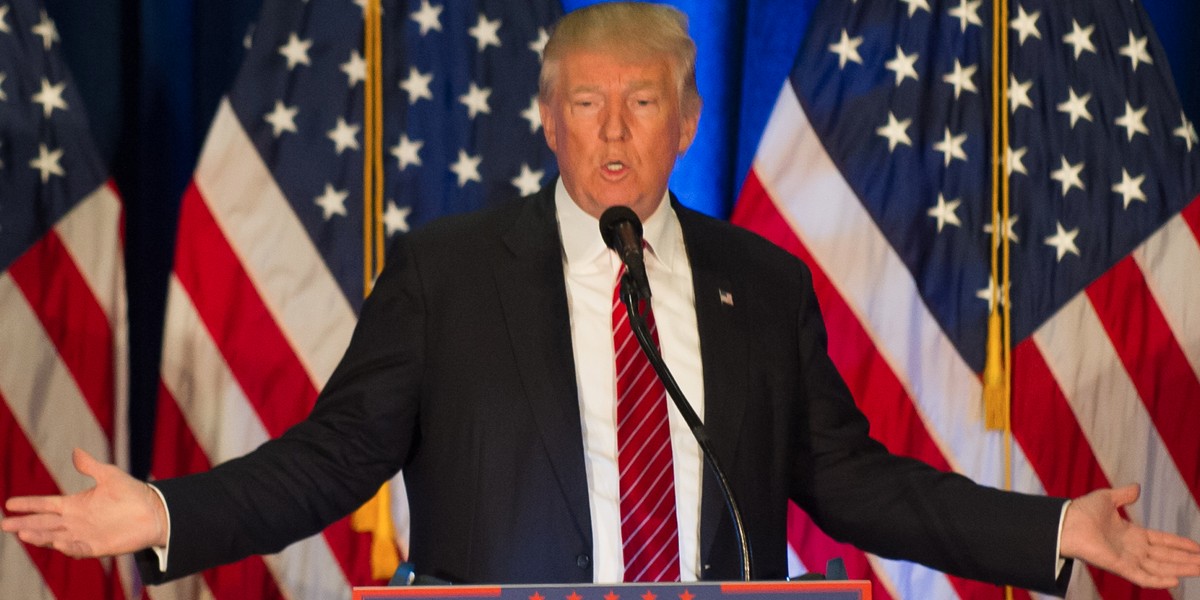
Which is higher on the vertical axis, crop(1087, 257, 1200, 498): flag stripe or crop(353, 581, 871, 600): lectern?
crop(1087, 257, 1200, 498): flag stripe

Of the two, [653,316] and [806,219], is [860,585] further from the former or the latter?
[806,219]

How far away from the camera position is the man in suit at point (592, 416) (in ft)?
6.25

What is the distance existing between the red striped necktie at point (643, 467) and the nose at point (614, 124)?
0.27m

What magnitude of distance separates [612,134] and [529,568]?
670 millimetres

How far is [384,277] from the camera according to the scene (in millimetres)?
2160

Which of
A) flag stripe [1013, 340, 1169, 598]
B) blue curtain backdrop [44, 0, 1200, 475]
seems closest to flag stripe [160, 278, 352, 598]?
blue curtain backdrop [44, 0, 1200, 475]

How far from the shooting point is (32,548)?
3.31 metres

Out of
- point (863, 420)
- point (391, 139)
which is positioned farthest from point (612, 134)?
point (391, 139)

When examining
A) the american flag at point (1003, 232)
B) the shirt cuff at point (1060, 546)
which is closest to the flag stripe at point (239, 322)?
the american flag at point (1003, 232)

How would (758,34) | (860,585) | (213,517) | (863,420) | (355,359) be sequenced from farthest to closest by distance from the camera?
1. (758,34)
2. (863,420)
3. (355,359)
4. (213,517)
5. (860,585)

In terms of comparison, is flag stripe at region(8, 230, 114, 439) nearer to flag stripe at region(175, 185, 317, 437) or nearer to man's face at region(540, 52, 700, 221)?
flag stripe at region(175, 185, 317, 437)

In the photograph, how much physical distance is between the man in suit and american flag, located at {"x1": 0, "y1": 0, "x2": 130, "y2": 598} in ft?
4.76

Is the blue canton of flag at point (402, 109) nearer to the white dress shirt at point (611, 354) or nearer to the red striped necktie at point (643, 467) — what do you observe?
the white dress shirt at point (611, 354)

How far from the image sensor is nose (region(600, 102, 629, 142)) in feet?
6.97
